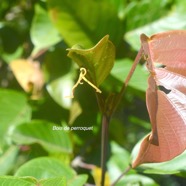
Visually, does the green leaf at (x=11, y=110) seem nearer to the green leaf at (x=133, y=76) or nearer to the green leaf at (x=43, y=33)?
the green leaf at (x=43, y=33)

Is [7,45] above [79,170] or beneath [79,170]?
above

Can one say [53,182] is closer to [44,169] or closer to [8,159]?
[44,169]

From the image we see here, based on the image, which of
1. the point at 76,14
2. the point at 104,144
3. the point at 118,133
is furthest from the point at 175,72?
the point at 118,133

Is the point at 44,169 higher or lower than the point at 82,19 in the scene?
lower

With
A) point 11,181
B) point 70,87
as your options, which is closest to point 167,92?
point 11,181

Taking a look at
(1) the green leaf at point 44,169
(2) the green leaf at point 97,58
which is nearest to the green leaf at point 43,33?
(1) the green leaf at point 44,169

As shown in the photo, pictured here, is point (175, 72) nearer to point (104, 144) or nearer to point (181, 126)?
point (181, 126)
